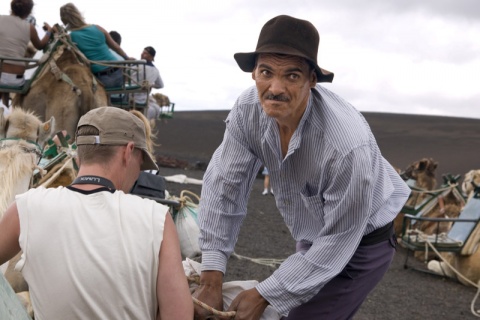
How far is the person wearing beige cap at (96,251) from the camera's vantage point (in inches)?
102

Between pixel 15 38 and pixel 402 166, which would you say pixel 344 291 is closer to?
pixel 15 38

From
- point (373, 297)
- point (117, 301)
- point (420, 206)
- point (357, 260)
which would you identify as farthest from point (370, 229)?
point (420, 206)

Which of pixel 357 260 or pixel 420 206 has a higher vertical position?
pixel 357 260

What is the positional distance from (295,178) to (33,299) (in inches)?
44.9

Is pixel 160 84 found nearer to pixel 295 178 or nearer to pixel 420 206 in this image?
pixel 420 206

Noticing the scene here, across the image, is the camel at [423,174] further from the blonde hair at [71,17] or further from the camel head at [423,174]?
the blonde hair at [71,17]

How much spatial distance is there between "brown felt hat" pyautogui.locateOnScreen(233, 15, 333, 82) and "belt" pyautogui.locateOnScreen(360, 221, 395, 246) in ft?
2.29

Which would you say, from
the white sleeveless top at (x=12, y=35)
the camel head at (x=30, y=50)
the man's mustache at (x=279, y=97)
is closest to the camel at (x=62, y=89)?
the white sleeveless top at (x=12, y=35)

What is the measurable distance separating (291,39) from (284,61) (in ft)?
0.29

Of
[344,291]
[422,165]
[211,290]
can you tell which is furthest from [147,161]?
[422,165]

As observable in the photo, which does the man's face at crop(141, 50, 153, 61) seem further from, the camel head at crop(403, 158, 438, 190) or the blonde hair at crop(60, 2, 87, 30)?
the camel head at crop(403, 158, 438, 190)

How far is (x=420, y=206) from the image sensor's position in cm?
1167

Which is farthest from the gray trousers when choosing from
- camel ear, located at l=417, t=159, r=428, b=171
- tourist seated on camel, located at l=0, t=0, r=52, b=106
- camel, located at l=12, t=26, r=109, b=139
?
camel ear, located at l=417, t=159, r=428, b=171

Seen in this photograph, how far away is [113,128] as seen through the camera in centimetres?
275
